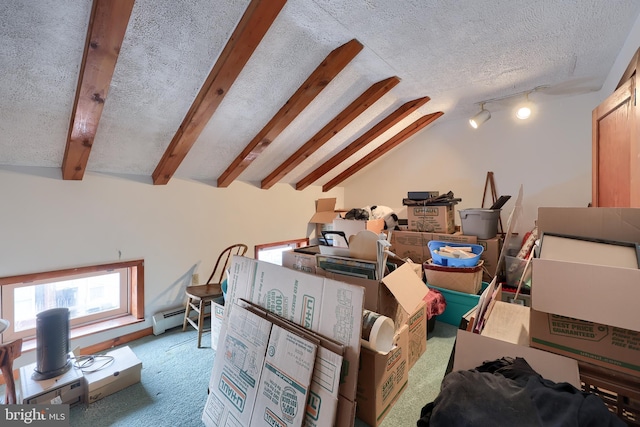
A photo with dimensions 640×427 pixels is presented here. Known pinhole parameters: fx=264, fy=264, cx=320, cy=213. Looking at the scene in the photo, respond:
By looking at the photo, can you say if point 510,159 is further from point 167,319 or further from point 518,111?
point 167,319

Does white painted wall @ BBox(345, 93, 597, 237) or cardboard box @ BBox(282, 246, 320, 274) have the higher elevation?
white painted wall @ BBox(345, 93, 597, 237)

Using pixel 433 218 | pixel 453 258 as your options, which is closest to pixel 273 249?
pixel 433 218

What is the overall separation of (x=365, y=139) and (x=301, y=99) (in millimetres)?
1403

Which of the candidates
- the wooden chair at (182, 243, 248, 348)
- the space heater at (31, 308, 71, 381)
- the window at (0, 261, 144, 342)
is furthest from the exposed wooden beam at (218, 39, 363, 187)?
the space heater at (31, 308, 71, 381)

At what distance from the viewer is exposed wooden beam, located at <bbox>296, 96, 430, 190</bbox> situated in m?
2.94

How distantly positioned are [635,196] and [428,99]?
2005 millimetres

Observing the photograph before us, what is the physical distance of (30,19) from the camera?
1.28 metres

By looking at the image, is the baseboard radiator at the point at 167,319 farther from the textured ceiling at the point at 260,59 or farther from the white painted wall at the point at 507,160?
the white painted wall at the point at 507,160

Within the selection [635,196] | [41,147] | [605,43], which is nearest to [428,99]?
[605,43]

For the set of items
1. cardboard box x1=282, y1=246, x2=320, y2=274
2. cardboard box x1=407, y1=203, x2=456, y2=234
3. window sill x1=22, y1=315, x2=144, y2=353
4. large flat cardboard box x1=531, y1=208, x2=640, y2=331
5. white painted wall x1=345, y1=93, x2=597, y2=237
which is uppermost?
white painted wall x1=345, y1=93, x2=597, y2=237

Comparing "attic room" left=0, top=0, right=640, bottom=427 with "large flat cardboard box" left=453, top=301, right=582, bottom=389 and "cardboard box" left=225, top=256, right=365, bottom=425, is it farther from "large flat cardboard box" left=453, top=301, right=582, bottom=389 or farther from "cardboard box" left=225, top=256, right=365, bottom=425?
"cardboard box" left=225, top=256, right=365, bottom=425

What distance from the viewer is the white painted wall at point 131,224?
2055 millimetres

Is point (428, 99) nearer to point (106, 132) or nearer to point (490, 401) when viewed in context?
point (490, 401)

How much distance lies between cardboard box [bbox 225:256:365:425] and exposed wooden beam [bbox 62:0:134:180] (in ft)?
4.63
